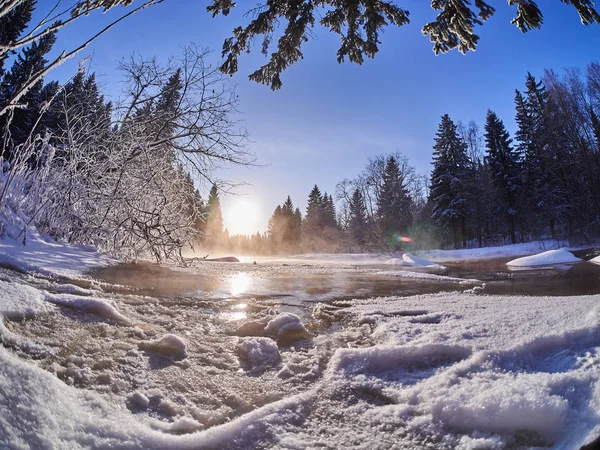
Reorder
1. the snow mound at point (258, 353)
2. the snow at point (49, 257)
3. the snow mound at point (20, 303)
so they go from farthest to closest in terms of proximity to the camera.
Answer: the snow at point (49, 257) → the snow mound at point (258, 353) → the snow mound at point (20, 303)

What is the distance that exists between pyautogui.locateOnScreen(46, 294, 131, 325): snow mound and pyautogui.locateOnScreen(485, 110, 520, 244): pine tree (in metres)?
34.3

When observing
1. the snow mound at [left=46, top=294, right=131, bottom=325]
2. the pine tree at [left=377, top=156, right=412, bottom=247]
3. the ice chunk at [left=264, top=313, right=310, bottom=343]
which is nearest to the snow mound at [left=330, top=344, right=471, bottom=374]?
the ice chunk at [left=264, top=313, right=310, bottom=343]

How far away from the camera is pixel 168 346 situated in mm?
2035

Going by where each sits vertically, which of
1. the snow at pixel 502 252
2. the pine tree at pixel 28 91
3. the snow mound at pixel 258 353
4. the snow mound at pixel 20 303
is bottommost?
the snow at pixel 502 252

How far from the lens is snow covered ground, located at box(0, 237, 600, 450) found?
A: 1.13 meters

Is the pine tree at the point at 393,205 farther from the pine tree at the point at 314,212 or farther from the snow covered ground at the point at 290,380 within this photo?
the snow covered ground at the point at 290,380

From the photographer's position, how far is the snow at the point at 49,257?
3.60 meters

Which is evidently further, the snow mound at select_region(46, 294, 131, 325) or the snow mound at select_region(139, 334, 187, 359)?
the snow mound at select_region(46, 294, 131, 325)

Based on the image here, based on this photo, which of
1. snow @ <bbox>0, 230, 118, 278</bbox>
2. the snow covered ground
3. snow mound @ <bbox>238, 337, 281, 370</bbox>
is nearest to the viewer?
the snow covered ground

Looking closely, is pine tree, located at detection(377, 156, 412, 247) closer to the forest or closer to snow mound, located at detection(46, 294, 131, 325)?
the forest

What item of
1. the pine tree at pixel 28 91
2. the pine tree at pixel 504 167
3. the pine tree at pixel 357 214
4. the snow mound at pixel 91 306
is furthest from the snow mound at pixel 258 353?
the pine tree at pixel 357 214

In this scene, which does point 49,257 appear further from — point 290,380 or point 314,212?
point 314,212

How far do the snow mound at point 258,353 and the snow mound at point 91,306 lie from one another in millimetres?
944

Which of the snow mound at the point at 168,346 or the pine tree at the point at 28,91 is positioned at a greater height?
the pine tree at the point at 28,91
